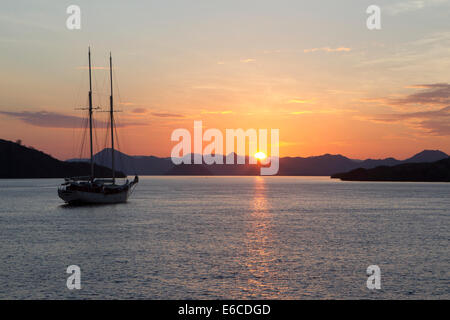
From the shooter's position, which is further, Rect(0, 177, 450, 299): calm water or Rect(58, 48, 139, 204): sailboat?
Rect(58, 48, 139, 204): sailboat

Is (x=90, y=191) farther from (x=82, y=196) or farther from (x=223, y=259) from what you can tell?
(x=223, y=259)

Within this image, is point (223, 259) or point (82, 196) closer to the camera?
point (223, 259)

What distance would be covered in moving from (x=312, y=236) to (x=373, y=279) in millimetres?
22006

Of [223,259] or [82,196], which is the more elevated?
[82,196]

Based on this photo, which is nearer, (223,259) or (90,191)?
(223,259)

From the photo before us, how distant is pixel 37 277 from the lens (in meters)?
29.9

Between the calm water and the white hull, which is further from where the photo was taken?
the white hull

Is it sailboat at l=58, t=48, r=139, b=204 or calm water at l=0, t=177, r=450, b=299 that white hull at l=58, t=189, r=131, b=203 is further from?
calm water at l=0, t=177, r=450, b=299

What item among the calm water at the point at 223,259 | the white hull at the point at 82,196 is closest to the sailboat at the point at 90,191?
the white hull at the point at 82,196

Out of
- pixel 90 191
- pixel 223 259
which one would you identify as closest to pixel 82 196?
pixel 90 191

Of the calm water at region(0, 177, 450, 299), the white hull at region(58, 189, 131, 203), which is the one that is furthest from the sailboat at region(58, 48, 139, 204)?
the calm water at region(0, 177, 450, 299)

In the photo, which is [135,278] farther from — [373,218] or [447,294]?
[373,218]
